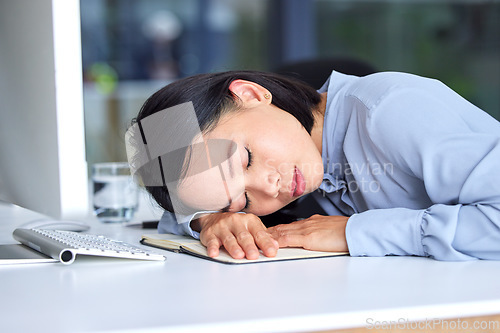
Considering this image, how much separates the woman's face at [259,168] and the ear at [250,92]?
19mm

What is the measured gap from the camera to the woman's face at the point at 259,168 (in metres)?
0.99

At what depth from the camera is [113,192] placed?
1.41 metres

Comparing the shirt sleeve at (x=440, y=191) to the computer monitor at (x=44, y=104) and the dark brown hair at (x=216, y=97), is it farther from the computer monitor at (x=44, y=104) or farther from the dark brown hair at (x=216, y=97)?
the computer monitor at (x=44, y=104)

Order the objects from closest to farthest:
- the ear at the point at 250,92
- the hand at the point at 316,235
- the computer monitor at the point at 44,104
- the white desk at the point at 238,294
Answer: the white desk at the point at 238,294 → the computer monitor at the point at 44,104 → the hand at the point at 316,235 → the ear at the point at 250,92

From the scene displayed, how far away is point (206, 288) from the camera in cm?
67

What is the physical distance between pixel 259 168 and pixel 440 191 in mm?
292

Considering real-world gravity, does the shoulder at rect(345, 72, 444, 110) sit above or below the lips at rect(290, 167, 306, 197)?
above

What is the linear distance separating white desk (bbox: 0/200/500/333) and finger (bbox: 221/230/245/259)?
0.12 ft

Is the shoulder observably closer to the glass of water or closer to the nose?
the nose

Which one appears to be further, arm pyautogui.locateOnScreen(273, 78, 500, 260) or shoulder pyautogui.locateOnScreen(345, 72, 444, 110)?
shoulder pyautogui.locateOnScreen(345, 72, 444, 110)

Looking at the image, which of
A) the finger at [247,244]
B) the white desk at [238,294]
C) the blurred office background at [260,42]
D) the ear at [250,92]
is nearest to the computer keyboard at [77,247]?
the white desk at [238,294]

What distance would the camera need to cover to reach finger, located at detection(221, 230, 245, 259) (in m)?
0.84

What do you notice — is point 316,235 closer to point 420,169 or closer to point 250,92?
point 420,169

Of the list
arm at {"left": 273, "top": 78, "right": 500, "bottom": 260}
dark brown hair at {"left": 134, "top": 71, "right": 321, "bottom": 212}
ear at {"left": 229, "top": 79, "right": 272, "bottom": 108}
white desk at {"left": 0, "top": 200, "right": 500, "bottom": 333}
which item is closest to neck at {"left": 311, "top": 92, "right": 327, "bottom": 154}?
dark brown hair at {"left": 134, "top": 71, "right": 321, "bottom": 212}
